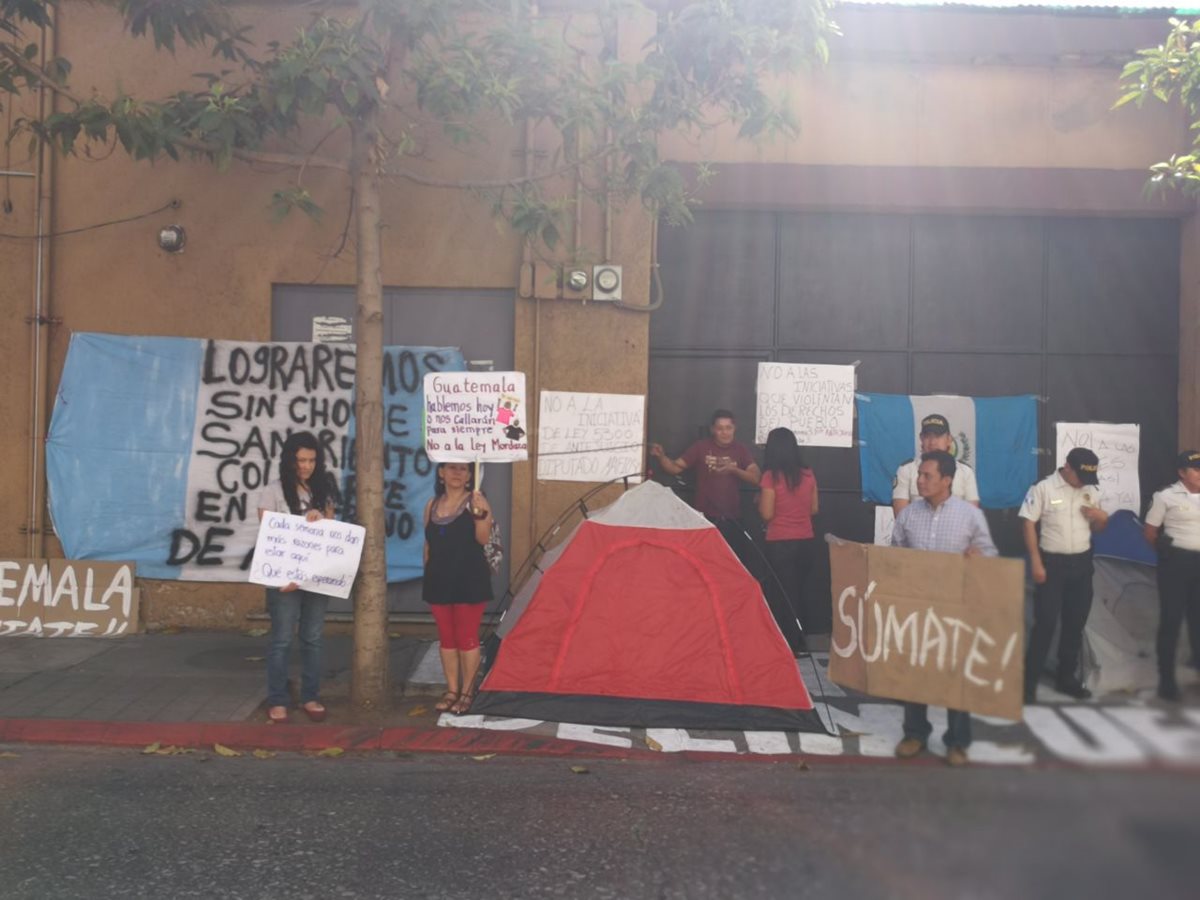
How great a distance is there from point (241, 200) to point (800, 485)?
18.0ft

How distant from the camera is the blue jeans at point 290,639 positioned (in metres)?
6.53

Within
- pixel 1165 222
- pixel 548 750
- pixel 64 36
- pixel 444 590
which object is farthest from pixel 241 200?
pixel 1165 222

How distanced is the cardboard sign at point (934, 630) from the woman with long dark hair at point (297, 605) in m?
3.68

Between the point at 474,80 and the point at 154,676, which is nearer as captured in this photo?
the point at 474,80

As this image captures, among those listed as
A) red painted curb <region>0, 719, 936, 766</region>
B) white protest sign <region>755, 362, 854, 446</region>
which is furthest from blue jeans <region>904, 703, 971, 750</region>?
white protest sign <region>755, 362, 854, 446</region>

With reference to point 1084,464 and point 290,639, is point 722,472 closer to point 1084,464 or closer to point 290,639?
point 1084,464

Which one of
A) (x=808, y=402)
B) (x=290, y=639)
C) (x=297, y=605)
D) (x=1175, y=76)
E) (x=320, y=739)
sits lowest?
(x=320, y=739)

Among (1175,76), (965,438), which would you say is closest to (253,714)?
(965,438)

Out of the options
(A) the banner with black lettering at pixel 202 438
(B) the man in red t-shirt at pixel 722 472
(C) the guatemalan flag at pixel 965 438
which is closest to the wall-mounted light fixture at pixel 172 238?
(A) the banner with black lettering at pixel 202 438

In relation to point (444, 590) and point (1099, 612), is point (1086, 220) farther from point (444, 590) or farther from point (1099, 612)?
point (1099, 612)

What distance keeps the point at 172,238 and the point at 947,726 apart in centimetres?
860

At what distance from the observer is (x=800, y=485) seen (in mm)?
8242

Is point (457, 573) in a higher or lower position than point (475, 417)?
lower

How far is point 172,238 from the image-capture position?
8.86m
